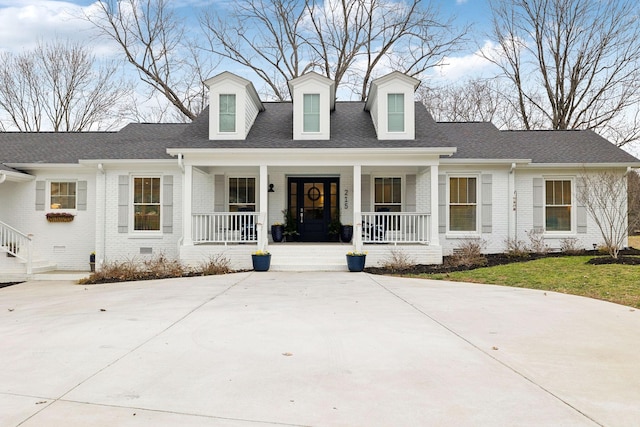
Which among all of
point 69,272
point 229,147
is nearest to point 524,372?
point 229,147

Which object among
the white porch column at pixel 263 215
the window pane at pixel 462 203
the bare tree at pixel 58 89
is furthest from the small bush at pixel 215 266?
the bare tree at pixel 58 89

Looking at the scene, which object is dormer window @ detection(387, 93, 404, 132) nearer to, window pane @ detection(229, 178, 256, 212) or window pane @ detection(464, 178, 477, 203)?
window pane @ detection(464, 178, 477, 203)

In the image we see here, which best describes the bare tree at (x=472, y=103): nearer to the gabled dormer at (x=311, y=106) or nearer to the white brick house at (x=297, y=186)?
the white brick house at (x=297, y=186)

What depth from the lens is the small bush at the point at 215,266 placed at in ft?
35.3

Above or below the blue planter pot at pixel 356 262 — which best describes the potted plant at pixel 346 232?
above

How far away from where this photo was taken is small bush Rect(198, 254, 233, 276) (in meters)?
10.8

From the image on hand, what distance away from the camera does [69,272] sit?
1273 cm

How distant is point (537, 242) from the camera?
1278 cm

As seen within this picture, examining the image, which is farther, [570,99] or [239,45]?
[239,45]

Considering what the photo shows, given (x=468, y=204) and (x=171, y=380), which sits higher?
(x=468, y=204)

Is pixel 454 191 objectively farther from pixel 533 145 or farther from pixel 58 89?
pixel 58 89

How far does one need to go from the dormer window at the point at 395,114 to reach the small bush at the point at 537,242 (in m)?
5.20

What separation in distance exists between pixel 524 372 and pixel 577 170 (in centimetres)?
1172

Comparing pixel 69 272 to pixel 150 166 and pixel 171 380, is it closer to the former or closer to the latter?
pixel 150 166
